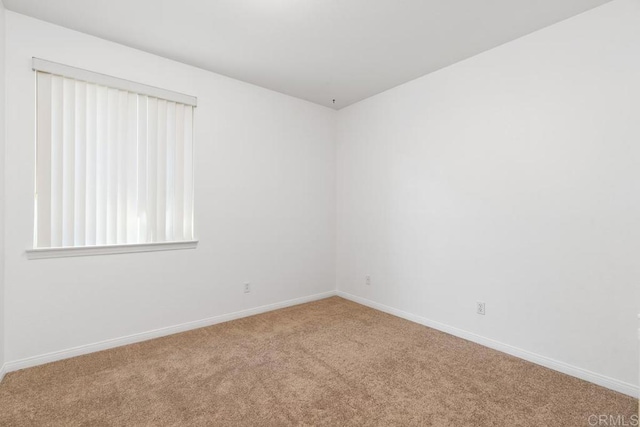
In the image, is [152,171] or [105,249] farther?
[152,171]

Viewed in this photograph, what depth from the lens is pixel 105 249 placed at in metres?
2.62

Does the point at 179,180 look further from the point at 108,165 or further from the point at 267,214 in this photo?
the point at 267,214

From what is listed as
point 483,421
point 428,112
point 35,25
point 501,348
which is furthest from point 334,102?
point 483,421

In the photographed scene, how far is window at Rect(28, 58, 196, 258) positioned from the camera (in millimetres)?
2400

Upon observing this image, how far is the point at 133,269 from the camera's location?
9.10ft

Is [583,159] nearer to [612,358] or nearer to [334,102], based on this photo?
[612,358]

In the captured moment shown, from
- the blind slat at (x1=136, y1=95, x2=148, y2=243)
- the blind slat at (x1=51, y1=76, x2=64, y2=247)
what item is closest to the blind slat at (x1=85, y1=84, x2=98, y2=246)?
the blind slat at (x1=51, y1=76, x2=64, y2=247)

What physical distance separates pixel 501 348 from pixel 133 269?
330 cm

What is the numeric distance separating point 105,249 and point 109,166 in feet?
2.34

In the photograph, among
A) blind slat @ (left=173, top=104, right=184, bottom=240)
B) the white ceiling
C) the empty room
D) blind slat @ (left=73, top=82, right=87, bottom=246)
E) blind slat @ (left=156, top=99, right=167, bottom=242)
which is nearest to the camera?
the empty room

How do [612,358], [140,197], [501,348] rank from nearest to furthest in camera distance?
[612,358] < [501,348] < [140,197]

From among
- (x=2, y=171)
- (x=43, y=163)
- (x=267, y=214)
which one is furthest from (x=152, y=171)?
(x=267, y=214)

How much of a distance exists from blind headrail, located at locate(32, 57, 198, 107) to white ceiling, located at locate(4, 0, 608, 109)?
32 cm

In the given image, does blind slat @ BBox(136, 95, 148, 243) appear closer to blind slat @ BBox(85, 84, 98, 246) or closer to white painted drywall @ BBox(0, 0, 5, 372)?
blind slat @ BBox(85, 84, 98, 246)
